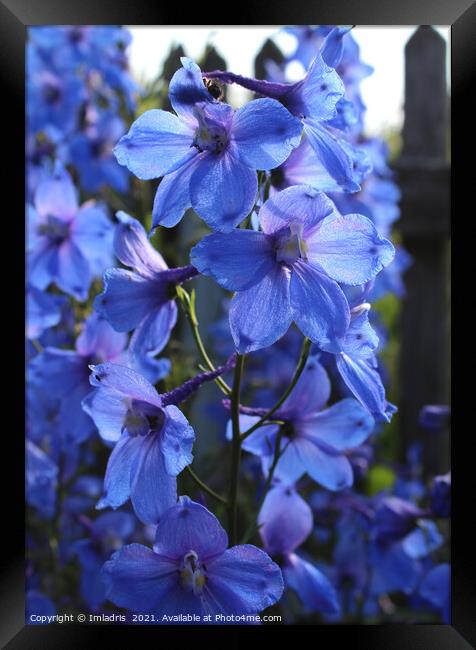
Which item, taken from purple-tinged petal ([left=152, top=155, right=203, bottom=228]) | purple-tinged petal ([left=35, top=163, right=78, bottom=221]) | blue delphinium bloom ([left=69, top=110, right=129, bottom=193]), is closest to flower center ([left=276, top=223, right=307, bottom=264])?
purple-tinged petal ([left=152, top=155, right=203, bottom=228])

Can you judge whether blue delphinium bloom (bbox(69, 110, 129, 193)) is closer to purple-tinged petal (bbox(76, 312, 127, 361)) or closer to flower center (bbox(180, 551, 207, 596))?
purple-tinged petal (bbox(76, 312, 127, 361))

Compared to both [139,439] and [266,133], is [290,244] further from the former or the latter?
[139,439]

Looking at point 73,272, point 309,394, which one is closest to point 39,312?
point 73,272

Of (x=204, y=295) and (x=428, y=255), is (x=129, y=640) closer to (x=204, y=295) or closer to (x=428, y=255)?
(x=204, y=295)

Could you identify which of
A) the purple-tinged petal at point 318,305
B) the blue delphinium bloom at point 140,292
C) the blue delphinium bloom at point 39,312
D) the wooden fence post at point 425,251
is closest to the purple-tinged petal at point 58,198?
the blue delphinium bloom at point 39,312

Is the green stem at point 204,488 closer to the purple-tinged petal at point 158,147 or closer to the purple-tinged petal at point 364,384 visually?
the purple-tinged petal at point 364,384

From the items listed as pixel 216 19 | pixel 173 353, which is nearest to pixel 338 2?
pixel 216 19
